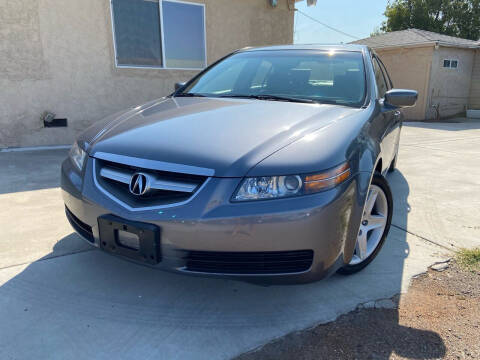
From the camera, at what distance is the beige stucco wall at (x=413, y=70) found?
47.4 ft

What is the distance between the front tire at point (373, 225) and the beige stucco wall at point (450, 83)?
13.7m

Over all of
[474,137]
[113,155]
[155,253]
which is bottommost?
[474,137]

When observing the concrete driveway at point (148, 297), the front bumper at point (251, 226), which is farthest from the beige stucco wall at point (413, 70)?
the front bumper at point (251, 226)

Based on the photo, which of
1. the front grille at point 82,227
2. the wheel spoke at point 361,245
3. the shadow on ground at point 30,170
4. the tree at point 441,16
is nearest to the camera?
the front grille at point 82,227

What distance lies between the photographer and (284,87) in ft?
10.2

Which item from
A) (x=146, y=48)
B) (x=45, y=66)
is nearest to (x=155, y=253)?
(x=45, y=66)

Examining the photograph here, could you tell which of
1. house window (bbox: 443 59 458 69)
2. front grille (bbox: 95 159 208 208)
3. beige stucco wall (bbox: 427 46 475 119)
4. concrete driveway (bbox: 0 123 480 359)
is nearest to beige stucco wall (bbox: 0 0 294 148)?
concrete driveway (bbox: 0 123 480 359)

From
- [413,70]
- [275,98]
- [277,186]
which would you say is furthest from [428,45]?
[277,186]

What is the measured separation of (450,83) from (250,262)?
647 inches

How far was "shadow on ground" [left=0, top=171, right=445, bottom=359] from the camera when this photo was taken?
1.89 m

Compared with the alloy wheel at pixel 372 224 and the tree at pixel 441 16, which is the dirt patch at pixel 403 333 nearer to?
the alloy wheel at pixel 372 224

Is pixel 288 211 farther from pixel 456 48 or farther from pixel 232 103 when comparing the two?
pixel 456 48

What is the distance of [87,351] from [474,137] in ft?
34.2

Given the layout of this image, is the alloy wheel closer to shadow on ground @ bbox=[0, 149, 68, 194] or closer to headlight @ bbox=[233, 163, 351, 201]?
headlight @ bbox=[233, 163, 351, 201]
